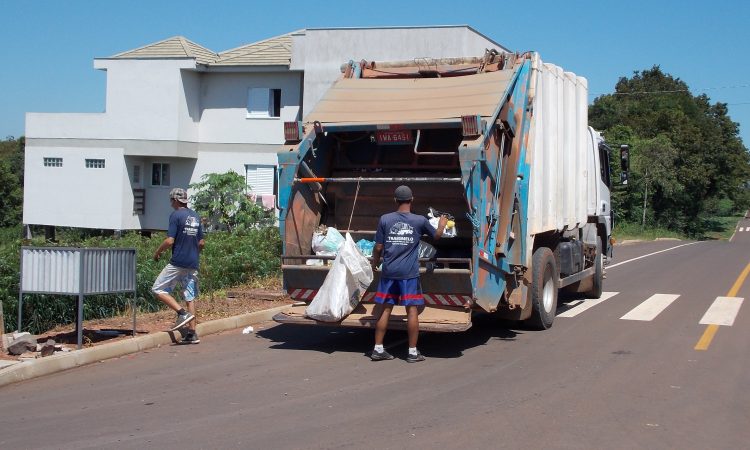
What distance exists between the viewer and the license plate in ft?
32.0

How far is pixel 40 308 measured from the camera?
11.0 m

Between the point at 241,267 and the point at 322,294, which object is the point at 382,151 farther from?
the point at 241,267

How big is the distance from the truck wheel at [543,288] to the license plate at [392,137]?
7.94ft

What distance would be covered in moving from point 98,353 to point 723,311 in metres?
9.80

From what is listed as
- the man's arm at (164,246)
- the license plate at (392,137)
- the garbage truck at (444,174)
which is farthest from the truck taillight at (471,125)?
the man's arm at (164,246)

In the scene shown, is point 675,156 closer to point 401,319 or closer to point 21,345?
point 401,319

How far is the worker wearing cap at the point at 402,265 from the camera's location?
29.0 ft

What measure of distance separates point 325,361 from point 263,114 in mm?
22081

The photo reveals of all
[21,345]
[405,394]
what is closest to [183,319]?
[21,345]

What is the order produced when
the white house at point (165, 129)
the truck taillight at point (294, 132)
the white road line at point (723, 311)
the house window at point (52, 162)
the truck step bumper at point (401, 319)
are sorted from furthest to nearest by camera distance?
the house window at point (52, 162)
the white house at point (165, 129)
the white road line at point (723, 311)
the truck taillight at point (294, 132)
the truck step bumper at point (401, 319)

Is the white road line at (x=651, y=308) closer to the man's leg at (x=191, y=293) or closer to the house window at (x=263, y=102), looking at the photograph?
the man's leg at (x=191, y=293)

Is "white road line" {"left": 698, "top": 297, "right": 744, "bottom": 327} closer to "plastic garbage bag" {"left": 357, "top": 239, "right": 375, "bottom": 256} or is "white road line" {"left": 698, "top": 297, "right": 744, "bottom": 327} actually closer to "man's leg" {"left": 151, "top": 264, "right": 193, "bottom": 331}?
"plastic garbage bag" {"left": 357, "top": 239, "right": 375, "bottom": 256}

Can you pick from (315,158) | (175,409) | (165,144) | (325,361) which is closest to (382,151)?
(315,158)

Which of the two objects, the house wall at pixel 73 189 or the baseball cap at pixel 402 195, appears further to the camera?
the house wall at pixel 73 189
